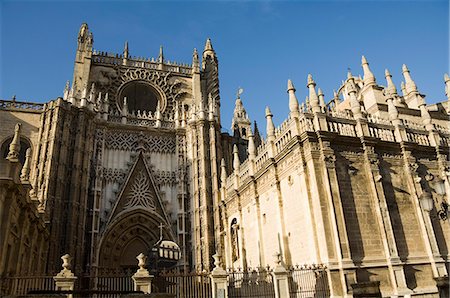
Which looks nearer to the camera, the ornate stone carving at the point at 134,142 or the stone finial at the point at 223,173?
the stone finial at the point at 223,173

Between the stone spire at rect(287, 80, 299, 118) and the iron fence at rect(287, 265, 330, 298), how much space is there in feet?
21.7

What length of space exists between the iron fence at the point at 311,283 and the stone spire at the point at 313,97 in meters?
6.70

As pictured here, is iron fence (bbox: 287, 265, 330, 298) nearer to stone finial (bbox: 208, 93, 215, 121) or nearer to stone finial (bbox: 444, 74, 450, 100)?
stone finial (bbox: 208, 93, 215, 121)

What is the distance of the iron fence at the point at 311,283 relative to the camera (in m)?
12.7

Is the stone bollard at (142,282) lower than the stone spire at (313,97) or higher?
lower

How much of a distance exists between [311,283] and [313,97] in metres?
7.90

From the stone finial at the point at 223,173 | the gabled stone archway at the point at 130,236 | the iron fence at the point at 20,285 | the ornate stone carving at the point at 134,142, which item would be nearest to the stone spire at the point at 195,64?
the ornate stone carving at the point at 134,142

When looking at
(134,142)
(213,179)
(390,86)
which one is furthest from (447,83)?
(134,142)

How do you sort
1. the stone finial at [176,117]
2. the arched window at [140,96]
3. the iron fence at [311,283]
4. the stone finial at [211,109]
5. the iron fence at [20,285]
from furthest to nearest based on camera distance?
1. the arched window at [140,96]
2. the stone finial at [176,117]
3. the stone finial at [211,109]
4. the iron fence at [311,283]
5. the iron fence at [20,285]

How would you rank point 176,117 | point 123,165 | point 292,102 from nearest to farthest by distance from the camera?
point 292,102
point 123,165
point 176,117

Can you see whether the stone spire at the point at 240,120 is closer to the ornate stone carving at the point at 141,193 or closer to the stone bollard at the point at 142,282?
the ornate stone carving at the point at 141,193

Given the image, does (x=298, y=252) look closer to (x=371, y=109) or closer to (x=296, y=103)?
(x=296, y=103)

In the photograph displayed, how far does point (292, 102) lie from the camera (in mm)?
16516

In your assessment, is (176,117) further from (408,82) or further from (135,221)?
(408,82)
